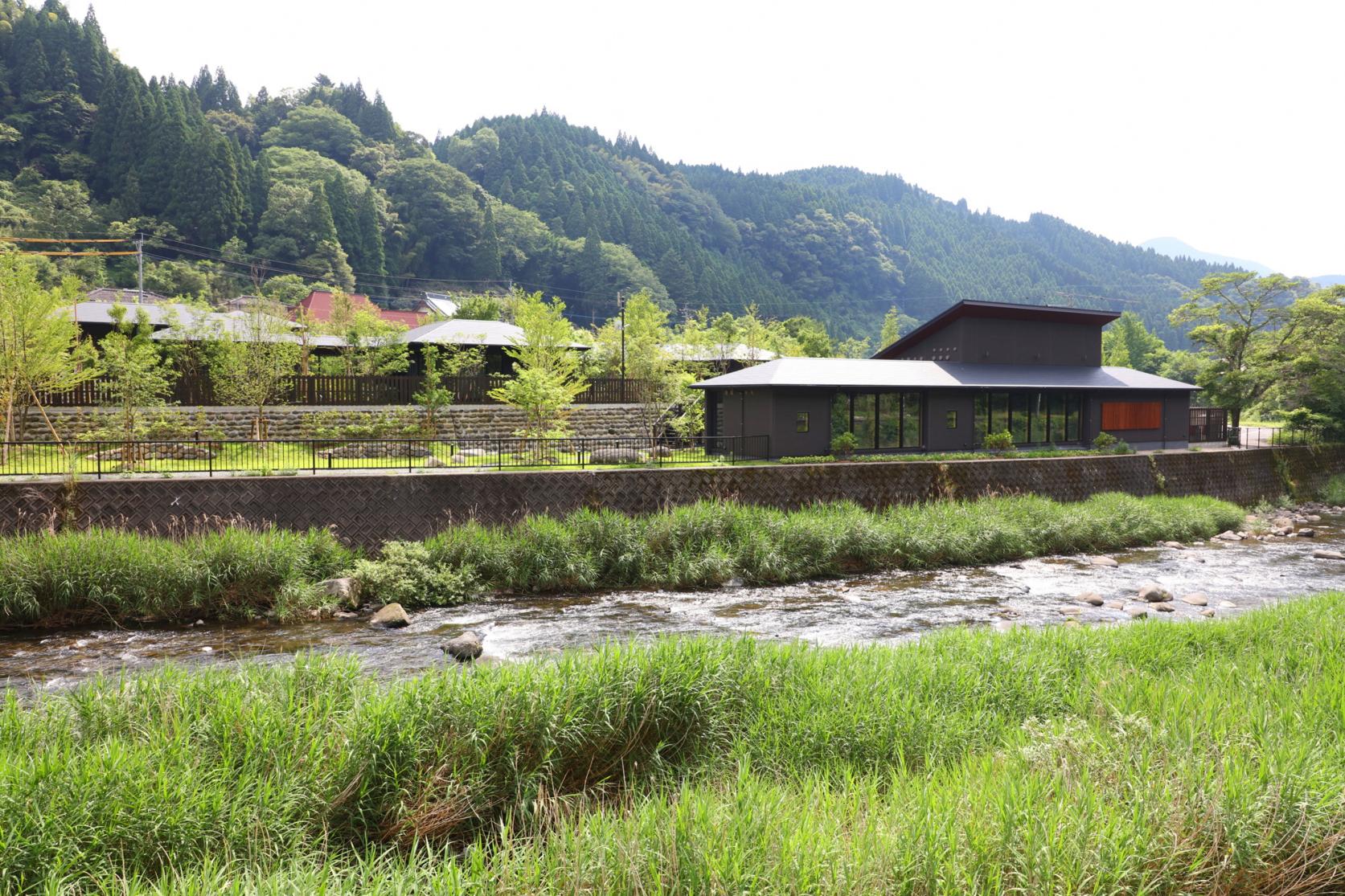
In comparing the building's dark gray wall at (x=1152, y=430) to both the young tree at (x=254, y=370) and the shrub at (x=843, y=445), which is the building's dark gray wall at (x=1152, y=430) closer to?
the shrub at (x=843, y=445)

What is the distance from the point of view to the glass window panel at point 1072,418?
2895cm

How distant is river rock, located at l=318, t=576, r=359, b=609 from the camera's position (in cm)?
1274

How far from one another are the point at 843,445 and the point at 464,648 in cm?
1613

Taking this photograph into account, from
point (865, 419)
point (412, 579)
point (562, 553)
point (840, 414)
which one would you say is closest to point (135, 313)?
point (412, 579)

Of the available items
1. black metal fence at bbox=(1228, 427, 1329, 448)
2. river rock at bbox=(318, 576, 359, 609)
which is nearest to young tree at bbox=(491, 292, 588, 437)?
river rock at bbox=(318, 576, 359, 609)

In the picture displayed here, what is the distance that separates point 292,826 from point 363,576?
9.11 metres

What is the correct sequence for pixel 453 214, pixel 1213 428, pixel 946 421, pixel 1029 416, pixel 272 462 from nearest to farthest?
pixel 272 462
pixel 946 421
pixel 1029 416
pixel 1213 428
pixel 453 214

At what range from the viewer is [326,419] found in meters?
28.6

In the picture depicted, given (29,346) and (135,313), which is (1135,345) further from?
(29,346)

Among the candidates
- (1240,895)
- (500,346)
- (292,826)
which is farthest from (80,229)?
(1240,895)

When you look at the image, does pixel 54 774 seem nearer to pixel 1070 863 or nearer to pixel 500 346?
pixel 1070 863

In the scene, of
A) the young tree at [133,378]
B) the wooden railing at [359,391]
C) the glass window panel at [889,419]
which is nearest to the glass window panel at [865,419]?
the glass window panel at [889,419]

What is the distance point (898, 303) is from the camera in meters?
137

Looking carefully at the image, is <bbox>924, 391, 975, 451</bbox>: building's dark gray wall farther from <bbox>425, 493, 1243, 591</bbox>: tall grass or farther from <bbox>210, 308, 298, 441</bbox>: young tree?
<bbox>210, 308, 298, 441</bbox>: young tree
